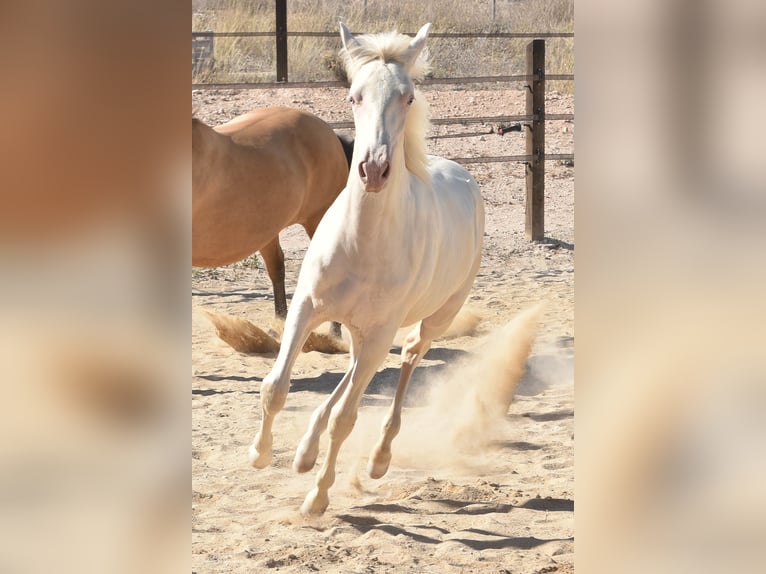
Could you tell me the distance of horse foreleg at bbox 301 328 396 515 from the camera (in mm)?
3922

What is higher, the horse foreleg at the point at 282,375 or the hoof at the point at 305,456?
the horse foreleg at the point at 282,375

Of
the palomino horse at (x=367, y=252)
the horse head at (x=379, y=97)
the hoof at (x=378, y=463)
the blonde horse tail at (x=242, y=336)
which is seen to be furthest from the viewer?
the blonde horse tail at (x=242, y=336)

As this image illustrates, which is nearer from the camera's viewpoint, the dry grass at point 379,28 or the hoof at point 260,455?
the hoof at point 260,455

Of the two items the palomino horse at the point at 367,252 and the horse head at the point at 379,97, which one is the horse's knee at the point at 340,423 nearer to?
the palomino horse at the point at 367,252

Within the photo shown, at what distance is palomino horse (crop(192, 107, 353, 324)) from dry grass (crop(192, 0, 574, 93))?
6608 mm

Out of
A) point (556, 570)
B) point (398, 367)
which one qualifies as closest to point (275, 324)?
point (398, 367)

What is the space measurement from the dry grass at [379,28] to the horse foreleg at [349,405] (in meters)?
9.73

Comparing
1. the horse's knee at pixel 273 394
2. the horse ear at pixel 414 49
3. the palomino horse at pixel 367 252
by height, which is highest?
the horse ear at pixel 414 49

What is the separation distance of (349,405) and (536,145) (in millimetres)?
6943

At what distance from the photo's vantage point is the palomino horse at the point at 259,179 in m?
5.95

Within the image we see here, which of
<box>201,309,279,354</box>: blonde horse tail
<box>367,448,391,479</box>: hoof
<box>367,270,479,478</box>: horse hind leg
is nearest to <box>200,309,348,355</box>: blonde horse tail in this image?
<box>201,309,279,354</box>: blonde horse tail

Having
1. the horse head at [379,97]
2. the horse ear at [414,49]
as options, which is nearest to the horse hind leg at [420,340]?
the horse head at [379,97]

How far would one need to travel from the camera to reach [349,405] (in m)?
3.91
